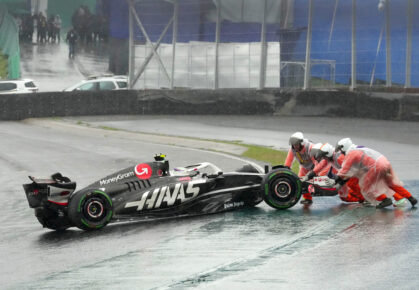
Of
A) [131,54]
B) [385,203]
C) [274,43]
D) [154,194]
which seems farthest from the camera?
[131,54]

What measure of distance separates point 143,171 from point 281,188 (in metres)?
2.14

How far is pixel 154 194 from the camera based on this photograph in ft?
40.2

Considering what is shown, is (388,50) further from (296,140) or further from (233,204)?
(233,204)

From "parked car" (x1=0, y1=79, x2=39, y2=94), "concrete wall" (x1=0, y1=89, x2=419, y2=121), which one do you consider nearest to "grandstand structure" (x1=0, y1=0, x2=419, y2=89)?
"concrete wall" (x1=0, y1=89, x2=419, y2=121)

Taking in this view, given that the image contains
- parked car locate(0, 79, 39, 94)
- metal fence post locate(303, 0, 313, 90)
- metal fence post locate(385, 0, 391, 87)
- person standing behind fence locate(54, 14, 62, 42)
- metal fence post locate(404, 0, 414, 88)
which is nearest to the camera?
metal fence post locate(404, 0, 414, 88)

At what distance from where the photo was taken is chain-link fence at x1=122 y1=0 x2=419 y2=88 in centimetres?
2844

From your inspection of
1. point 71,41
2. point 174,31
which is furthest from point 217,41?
point 71,41

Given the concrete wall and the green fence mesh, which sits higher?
the green fence mesh

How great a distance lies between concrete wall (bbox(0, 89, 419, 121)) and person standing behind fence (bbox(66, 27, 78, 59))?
8.69 metres

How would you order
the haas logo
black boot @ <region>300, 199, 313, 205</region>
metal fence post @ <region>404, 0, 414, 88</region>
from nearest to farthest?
the haas logo, black boot @ <region>300, 199, 313, 205</region>, metal fence post @ <region>404, 0, 414, 88</region>

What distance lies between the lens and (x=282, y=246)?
1023cm

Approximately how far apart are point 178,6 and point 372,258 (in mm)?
25642

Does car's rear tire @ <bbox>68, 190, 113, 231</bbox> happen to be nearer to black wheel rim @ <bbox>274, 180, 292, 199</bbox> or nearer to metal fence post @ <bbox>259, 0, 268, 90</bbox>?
black wheel rim @ <bbox>274, 180, 292, 199</bbox>

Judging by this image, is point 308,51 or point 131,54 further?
point 131,54
